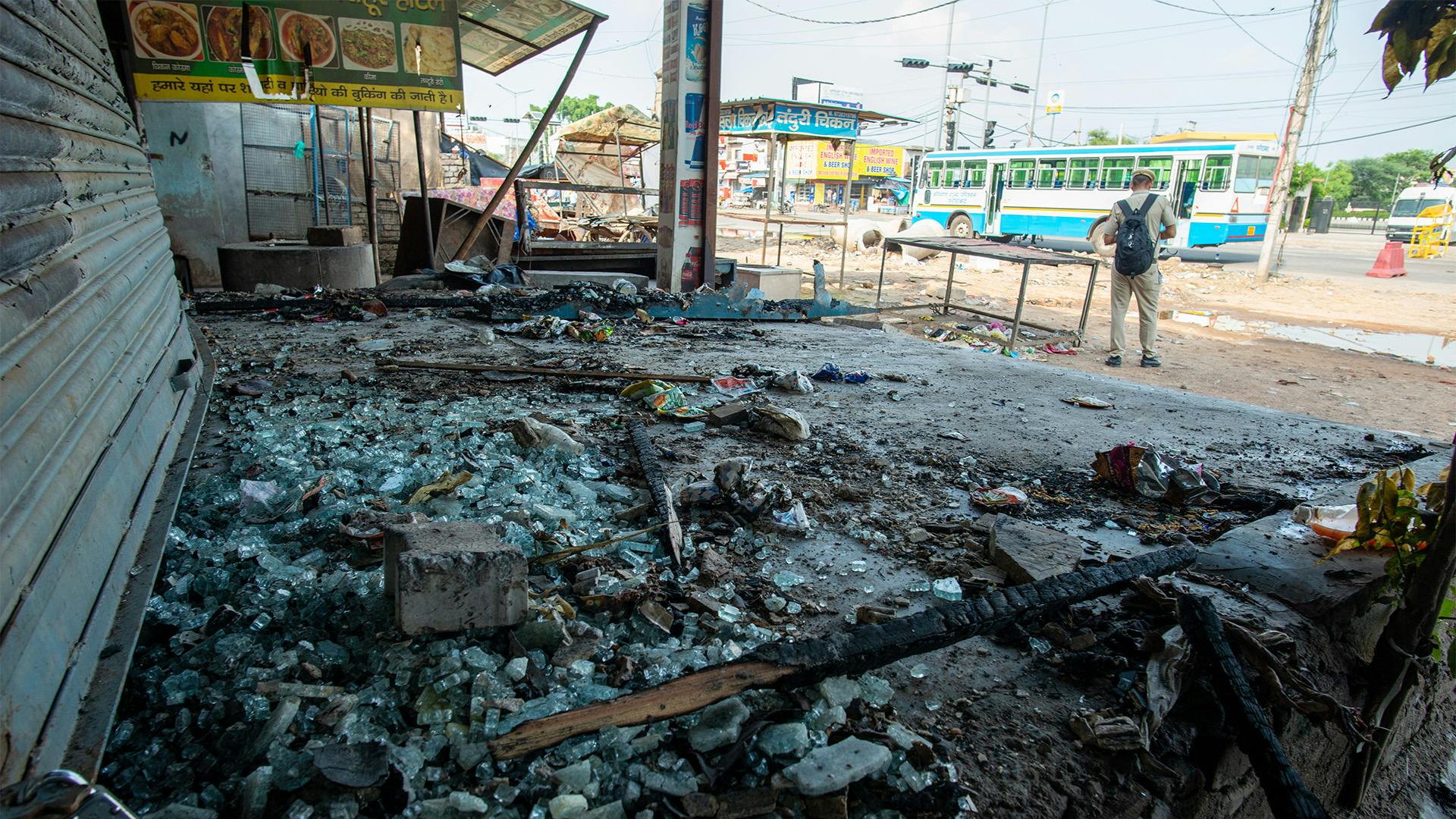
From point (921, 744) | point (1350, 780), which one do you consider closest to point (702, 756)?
point (921, 744)

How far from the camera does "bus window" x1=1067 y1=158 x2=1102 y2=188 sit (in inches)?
771

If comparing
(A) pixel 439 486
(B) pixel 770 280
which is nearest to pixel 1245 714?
(A) pixel 439 486

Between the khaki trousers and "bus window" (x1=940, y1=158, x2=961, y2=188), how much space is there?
17.3 m

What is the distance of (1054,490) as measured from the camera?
303 cm

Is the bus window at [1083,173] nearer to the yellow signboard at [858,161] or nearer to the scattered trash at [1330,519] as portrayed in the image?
the scattered trash at [1330,519]

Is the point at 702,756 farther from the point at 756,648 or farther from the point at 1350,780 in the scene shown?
the point at 1350,780

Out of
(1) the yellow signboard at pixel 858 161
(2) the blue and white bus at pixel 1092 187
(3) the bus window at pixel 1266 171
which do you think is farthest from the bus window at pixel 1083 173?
(1) the yellow signboard at pixel 858 161

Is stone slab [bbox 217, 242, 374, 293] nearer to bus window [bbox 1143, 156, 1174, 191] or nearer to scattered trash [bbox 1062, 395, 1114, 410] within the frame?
scattered trash [bbox 1062, 395, 1114, 410]

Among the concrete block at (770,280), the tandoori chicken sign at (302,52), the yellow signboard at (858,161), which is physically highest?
the yellow signboard at (858,161)

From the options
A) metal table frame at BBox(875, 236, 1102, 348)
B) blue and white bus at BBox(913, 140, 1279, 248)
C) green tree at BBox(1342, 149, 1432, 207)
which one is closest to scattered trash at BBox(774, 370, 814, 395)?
metal table frame at BBox(875, 236, 1102, 348)

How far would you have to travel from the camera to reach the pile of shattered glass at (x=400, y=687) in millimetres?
1380

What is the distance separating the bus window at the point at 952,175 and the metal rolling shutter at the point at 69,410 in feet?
77.7

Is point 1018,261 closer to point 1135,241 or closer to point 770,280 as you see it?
point 1135,241

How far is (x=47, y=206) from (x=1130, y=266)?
8.05 meters
